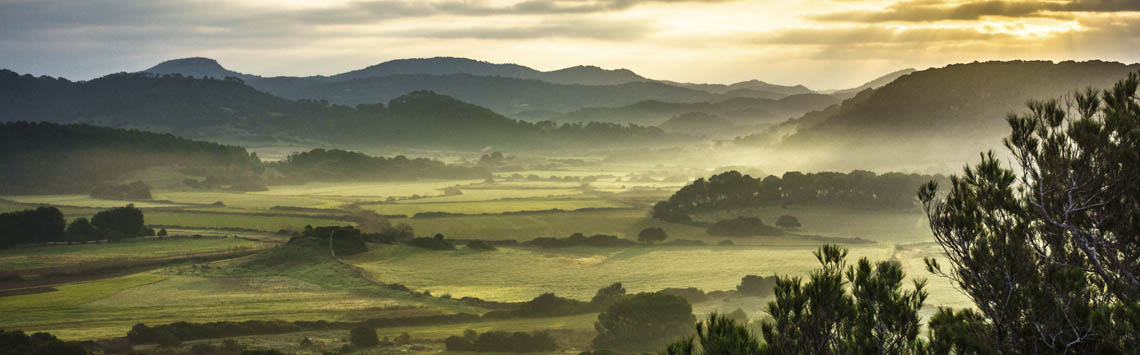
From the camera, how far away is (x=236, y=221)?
88.0 m

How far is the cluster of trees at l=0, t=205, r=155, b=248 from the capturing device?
239 feet

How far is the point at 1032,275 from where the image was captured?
1661 cm

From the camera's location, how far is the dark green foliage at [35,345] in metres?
37.2

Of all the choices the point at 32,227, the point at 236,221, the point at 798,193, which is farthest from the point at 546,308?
the point at 32,227

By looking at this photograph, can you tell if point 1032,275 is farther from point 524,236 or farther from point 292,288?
point 524,236

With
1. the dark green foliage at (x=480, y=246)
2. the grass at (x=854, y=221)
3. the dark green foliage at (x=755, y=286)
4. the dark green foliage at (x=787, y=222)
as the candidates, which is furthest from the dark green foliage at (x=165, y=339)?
the dark green foliage at (x=787, y=222)

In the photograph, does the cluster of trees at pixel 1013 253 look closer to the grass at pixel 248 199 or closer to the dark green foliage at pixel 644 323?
the dark green foliage at pixel 644 323

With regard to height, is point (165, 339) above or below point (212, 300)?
below

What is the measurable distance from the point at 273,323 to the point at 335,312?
13.8ft

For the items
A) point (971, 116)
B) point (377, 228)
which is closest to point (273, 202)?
point (377, 228)

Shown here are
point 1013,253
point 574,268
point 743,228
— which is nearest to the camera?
point 1013,253

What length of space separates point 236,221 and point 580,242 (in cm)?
3717

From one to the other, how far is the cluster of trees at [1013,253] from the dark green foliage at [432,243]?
179ft

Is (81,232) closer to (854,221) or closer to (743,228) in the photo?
(743,228)
